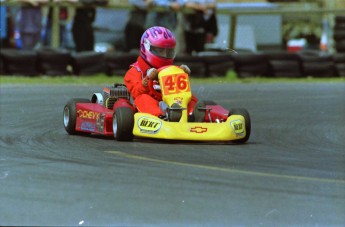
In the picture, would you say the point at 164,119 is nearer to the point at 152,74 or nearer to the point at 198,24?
the point at 152,74

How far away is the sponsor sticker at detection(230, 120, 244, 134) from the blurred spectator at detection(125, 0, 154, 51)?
9.65m

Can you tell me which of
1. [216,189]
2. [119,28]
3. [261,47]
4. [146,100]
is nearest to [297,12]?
[261,47]

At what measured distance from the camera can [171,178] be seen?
6730mm

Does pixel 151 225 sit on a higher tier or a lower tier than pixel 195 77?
higher

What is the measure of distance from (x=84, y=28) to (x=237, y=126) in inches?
379

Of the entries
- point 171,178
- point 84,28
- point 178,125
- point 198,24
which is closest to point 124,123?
point 178,125

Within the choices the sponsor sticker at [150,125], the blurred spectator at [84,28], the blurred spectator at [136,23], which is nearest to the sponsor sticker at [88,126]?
the sponsor sticker at [150,125]

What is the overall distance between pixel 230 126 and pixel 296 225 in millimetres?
3428

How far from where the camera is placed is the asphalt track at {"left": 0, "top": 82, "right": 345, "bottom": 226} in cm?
551

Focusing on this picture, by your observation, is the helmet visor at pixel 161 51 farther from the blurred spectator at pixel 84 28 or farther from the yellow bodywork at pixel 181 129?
the blurred spectator at pixel 84 28

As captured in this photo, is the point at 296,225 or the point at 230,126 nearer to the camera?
the point at 296,225

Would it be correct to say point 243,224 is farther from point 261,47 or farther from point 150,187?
point 261,47

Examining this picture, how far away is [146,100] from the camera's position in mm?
8969

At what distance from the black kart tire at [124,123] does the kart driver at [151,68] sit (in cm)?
27
